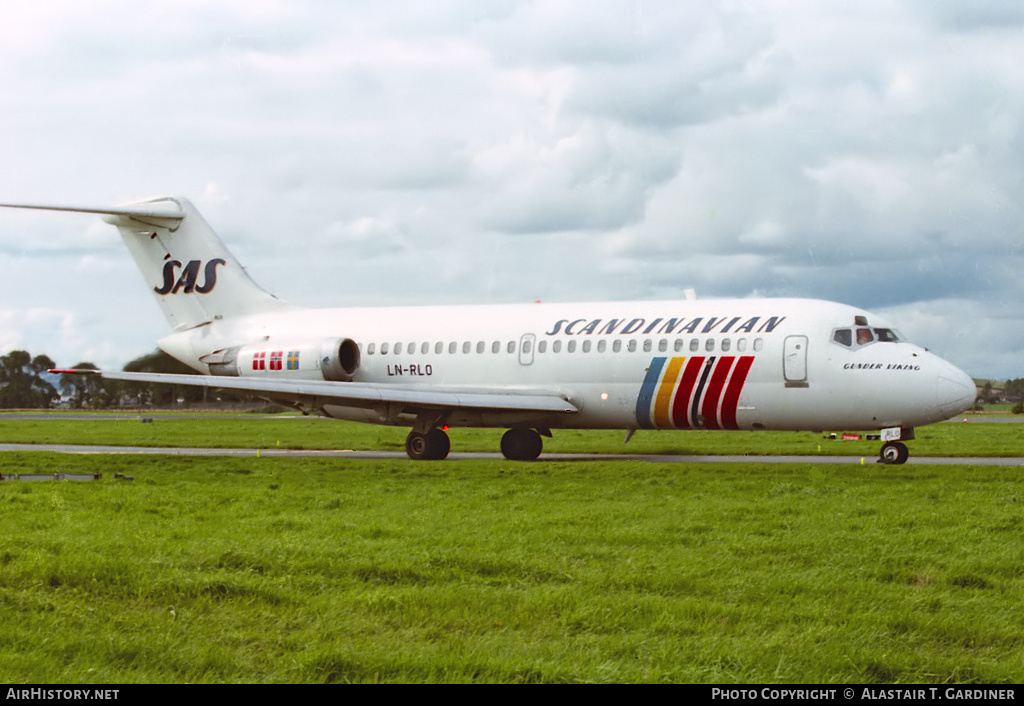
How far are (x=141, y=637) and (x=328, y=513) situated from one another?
239 inches

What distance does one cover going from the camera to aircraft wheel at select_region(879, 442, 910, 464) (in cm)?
2175

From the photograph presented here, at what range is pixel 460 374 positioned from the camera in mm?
27641

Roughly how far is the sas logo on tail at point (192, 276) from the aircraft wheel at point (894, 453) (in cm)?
1930

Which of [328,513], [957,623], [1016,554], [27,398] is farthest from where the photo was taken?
[27,398]

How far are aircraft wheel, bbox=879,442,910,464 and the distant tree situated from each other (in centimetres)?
11757

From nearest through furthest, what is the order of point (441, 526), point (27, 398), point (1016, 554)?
point (1016, 554)
point (441, 526)
point (27, 398)

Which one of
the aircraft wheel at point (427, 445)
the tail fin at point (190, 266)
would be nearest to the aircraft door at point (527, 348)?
the aircraft wheel at point (427, 445)

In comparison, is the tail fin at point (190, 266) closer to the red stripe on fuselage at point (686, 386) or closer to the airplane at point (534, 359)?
the airplane at point (534, 359)

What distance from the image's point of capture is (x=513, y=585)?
343 inches

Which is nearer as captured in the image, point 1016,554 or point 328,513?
point 1016,554
